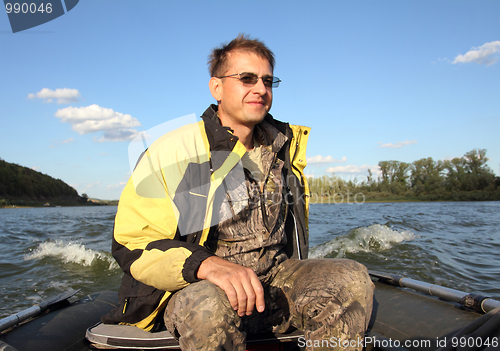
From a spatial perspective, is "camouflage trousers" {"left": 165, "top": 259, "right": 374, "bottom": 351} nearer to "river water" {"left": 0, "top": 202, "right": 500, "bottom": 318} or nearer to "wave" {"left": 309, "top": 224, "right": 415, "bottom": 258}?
"river water" {"left": 0, "top": 202, "right": 500, "bottom": 318}

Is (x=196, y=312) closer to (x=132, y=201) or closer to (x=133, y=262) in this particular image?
(x=133, y=262)

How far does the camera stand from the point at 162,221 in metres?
1.62

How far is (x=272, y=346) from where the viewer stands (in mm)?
2004

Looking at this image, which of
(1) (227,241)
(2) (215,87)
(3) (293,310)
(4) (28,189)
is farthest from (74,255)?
(4) (28,189)

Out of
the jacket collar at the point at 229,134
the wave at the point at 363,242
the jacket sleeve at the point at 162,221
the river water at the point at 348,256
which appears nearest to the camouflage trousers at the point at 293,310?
the jacket sleeve at the point at 162,221

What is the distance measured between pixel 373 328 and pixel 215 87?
230 centimetres

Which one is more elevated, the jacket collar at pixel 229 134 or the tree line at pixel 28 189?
the tree line at pixel 28 189

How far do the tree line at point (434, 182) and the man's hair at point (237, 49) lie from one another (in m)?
47.2

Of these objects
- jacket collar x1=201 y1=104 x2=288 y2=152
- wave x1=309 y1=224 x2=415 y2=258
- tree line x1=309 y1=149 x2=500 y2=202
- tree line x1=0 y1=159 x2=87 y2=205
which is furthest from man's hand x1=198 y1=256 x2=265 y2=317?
tree line x1=0 y1=159 x2=87 y2=205

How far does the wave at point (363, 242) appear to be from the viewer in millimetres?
7035

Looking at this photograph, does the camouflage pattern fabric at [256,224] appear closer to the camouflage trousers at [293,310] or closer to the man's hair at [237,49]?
the camouflage trousers at [293,310]

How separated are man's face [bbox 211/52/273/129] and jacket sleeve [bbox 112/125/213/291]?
57cm

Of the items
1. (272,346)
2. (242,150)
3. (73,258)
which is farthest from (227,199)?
(73,258)

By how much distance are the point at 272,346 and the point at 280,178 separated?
1.14 meters
